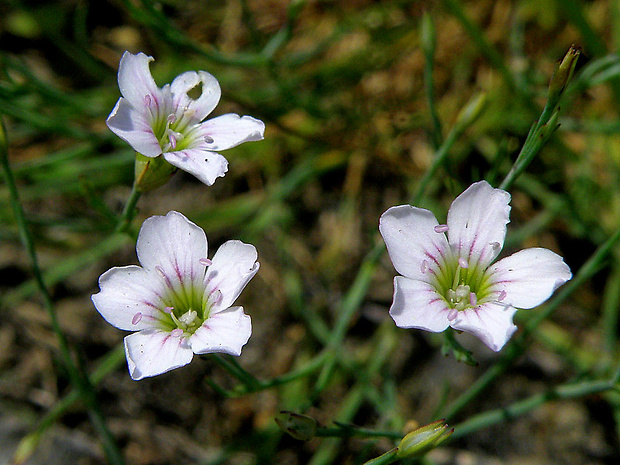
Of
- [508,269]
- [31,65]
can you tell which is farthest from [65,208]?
[508,269]

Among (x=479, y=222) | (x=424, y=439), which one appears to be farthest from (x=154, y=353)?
(x=479, y=222)

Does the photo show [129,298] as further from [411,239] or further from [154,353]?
[411,239]

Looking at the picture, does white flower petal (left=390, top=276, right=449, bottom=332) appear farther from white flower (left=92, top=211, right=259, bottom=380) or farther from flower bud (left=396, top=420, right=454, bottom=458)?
white flower (left=92, top=211, right=259, bottom=380)

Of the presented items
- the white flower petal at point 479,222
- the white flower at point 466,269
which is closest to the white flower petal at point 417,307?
the white flower at point 466,269

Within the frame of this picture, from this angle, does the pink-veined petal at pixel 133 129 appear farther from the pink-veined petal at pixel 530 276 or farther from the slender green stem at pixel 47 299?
the pink-veined petal at pixel 530 276

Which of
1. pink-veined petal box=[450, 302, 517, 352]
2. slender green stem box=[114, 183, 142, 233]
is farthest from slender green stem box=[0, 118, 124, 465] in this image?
pink-veined petal box=[450, 302, 517, 352]

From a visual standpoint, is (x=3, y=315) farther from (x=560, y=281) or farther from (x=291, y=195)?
(x=560, y=281)
